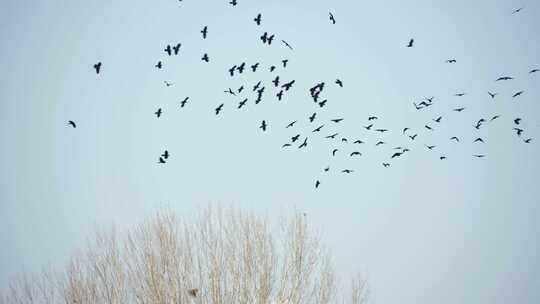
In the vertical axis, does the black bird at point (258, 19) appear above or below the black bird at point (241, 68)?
above

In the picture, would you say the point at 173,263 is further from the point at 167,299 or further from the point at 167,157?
the point at 167,157

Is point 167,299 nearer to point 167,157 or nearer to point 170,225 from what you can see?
point 170,225

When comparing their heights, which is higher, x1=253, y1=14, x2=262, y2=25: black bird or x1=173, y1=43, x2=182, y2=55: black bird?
x1=253, y1=14, x2=262, y2=25: black bird

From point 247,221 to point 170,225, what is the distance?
2.25m

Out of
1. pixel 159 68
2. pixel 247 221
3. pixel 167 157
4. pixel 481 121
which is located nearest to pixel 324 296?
pixel 247 221

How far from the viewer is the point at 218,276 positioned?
909cm

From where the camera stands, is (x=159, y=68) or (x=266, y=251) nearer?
(x=159, y=68)

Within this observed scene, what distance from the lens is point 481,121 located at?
9641 millimetres

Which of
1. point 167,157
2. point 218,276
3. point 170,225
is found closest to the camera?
point 167,157

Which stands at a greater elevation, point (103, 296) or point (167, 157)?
point (167, 157)

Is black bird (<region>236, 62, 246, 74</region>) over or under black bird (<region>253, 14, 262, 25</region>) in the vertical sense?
Result: under

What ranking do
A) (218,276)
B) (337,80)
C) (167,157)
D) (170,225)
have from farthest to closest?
(170,225)
(218,276)
(337,80)
(167,157)

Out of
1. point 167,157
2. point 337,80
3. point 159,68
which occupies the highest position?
point 159,68

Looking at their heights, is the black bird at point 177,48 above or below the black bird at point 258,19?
below
